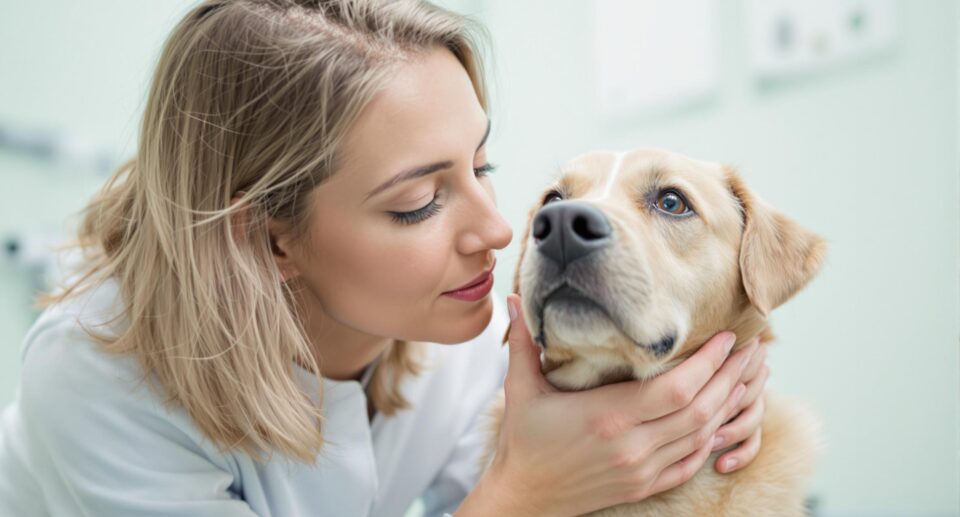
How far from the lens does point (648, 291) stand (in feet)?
4.02

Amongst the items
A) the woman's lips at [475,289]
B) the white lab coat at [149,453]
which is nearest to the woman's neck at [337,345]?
the white lab coat at [149,453]

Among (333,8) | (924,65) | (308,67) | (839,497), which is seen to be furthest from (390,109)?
(839,497)

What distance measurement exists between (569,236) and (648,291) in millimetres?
176

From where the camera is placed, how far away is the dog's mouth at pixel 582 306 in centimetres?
122

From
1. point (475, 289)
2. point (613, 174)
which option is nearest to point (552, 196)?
point (613, 174)

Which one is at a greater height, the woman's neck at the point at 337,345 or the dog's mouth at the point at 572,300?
the dog's mouth at the point at 572,300

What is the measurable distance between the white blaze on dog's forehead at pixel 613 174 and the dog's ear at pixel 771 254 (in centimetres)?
28

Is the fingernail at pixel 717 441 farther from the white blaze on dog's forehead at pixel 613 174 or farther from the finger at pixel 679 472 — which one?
the white blaze on dog's forehead at pixel 613 174

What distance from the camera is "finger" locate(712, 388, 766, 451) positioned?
4.64 feet

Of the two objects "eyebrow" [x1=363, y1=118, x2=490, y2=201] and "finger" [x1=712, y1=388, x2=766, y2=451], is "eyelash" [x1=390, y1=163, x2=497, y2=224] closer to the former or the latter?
"eyebrow" [x1=363, y1=118, x2=490, y2=201]

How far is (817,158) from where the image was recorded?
2.96 meters

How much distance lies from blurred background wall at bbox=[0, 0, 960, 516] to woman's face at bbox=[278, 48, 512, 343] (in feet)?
2.66

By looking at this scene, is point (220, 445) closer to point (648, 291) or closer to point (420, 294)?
point (420, 294)

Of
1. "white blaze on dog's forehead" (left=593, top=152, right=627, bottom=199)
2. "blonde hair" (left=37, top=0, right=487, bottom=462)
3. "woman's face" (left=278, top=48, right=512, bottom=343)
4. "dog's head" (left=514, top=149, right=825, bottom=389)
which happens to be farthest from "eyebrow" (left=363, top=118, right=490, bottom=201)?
"white blaze on dog's forehead" (left=593, top=152, right=627, bottom=199)
